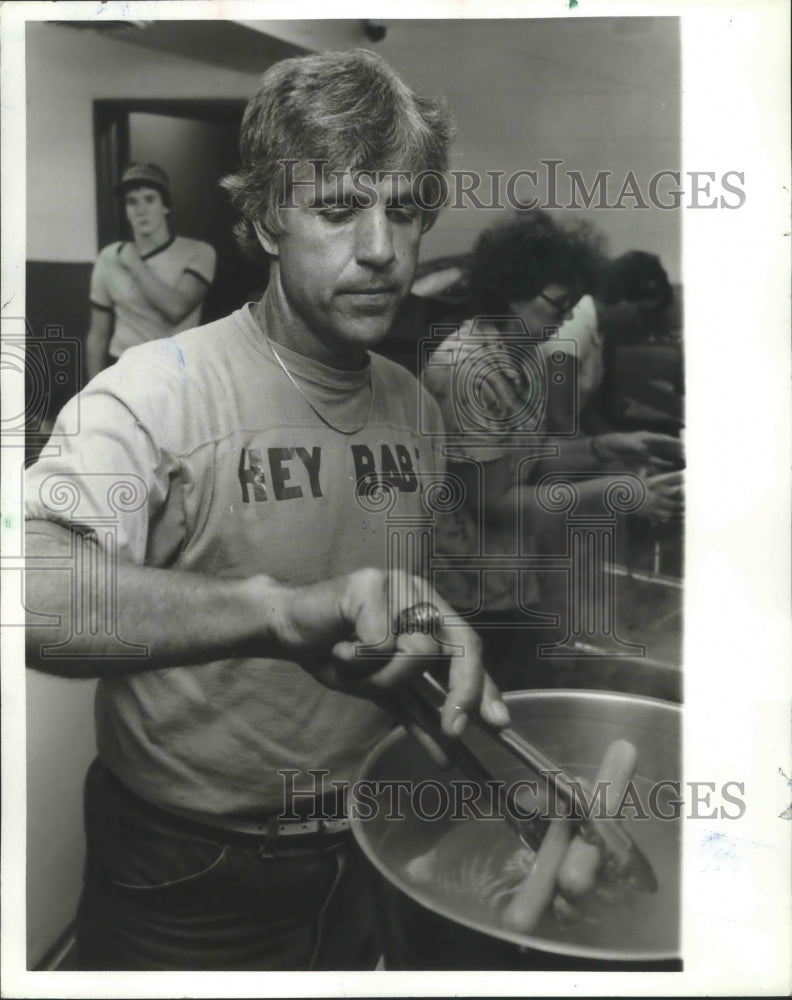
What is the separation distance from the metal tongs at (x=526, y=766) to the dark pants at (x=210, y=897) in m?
0.21

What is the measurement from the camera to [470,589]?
1476 mm

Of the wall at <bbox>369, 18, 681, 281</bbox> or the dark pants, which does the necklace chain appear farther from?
the dark pants

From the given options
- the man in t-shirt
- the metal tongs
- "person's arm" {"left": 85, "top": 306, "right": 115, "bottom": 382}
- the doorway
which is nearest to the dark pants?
the man in t-shirt

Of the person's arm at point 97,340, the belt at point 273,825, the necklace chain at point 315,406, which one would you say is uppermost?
the person's arm at point 97,340

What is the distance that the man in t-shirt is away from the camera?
4.66 ft

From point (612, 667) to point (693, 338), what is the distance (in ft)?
1.65

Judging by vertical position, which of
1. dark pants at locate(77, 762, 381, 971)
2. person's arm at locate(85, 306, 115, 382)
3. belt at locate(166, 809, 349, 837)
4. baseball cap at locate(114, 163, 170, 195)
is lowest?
→ dark pants at locate(77, 762, 381, 971)

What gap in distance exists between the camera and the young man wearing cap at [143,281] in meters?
1.45

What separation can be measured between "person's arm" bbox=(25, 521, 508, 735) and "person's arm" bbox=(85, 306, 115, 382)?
0.24 metres

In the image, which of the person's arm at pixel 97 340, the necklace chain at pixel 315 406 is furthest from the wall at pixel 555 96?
the person's arm at pixel 97 340

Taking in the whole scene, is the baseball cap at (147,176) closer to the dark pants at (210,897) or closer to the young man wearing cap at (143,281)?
the young man wearing cap at (143,281)

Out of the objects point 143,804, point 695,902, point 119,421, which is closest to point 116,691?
point 143,804

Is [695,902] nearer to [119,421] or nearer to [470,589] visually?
[470,589]

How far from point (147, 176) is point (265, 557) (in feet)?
A: 1.86
